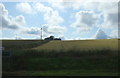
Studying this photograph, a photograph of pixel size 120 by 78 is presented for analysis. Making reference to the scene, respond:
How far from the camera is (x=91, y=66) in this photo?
28734 mm

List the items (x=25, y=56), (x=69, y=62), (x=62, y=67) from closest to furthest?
(x=62, y=67) < (x=69, y=62) < (x=25, y=56)

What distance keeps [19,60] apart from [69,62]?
590cm

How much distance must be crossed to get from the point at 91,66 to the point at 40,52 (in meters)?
8.43

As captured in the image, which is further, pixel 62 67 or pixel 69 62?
Answer: pixel 69 62

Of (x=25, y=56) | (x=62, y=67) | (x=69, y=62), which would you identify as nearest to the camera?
(x=62, y=67)

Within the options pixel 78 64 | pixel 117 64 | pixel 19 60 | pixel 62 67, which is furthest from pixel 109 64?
pixel 19 60

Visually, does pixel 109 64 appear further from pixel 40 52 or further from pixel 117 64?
pixel 40 52

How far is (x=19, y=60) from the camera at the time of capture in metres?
31.1

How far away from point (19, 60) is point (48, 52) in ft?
16.2

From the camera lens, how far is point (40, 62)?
100 feet

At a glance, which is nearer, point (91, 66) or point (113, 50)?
point (91, 66)

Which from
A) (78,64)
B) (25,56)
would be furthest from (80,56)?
(25,56)

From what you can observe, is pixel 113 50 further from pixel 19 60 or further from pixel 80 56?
pixel 19 60

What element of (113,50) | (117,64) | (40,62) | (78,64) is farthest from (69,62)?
(113,50)
